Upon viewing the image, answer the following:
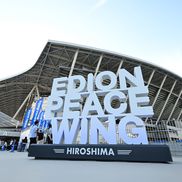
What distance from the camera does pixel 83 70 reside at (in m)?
22.8

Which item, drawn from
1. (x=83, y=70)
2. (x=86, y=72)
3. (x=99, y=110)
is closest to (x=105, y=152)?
(x=99, y=110)

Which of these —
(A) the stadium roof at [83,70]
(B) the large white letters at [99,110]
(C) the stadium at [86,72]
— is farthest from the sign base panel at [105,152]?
(A) the stadium roof at [83,70]

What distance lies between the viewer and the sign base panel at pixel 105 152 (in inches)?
159

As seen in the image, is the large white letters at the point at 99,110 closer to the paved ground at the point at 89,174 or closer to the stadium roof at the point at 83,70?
the paved ground at the point at 89,174

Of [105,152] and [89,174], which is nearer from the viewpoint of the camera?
[89,174]

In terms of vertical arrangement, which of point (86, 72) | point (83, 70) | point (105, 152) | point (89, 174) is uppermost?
point (86, 72)

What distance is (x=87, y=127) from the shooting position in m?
5.71

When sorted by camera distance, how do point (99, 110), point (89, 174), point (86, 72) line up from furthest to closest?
point (86, 72)
point (99, 110)
point (89, 174)

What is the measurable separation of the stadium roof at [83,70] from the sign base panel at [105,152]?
17.9m

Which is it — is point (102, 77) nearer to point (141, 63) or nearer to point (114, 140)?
point (114, 140)

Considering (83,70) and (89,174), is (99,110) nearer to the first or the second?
(89,174)

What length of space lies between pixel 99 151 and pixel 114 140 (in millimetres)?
909

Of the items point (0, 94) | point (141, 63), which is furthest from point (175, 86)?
point (0, 94)

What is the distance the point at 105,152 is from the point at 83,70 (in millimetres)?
19067
